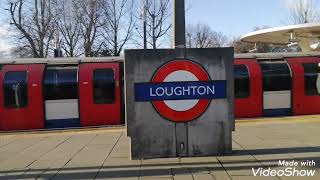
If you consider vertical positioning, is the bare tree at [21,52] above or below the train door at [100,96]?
above

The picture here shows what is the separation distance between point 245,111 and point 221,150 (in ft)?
26.5

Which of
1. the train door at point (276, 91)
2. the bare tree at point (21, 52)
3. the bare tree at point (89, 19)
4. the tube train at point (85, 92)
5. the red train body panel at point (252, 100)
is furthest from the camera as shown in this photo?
the bare tree at point (21, 52)

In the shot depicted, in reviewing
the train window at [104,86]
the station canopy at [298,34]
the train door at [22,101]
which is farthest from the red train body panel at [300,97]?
the station canopy at [298,34]

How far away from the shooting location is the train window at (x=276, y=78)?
1744 cm

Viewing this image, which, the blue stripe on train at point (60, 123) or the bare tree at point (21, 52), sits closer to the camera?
the blue stripe on train at point (60, 123)

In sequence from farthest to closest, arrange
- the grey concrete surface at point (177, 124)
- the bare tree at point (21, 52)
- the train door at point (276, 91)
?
the bare tree at point (21, 52), the train door at point (276, 91), the grey concrete surface at point (177, 124)

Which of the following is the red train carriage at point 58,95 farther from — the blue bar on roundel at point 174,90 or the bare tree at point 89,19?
the bare tree at point 89,19

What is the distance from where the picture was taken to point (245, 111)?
1717cm

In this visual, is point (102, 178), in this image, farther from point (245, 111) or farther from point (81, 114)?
point (245, 111)

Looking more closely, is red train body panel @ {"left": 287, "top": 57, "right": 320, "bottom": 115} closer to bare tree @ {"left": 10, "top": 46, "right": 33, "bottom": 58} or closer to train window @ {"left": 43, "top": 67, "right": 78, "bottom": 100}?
train window @ {"left": 43, "top": 67, "right": 78, "bottom": 100}

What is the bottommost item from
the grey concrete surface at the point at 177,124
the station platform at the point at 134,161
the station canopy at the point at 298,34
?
the station platform at the point at 134,161

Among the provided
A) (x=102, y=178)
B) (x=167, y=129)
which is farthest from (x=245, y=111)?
(x=102, y=178)

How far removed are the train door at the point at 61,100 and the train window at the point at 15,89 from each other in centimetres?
65

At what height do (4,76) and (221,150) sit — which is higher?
(4,76)
